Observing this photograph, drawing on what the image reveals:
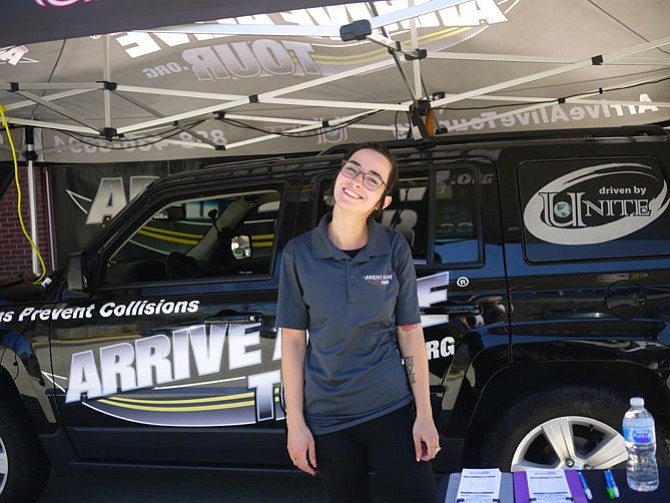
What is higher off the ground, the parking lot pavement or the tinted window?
the tinted window

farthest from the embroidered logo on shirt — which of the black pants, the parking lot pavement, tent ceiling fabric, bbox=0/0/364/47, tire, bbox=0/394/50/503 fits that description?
tire, bbox=0/394/50/503

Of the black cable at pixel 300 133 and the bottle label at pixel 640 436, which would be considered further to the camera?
the black cable at pixel 300 133

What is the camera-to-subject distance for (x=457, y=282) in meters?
3.70

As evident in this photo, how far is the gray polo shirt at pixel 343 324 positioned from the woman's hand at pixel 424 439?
0.30ft

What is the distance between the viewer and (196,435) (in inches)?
156

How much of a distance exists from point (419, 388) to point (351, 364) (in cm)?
24

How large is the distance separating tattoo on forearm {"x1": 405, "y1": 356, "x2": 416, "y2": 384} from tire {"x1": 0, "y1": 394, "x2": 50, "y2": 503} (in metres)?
2.67

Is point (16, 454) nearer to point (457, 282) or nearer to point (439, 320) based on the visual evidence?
point (439, 320)

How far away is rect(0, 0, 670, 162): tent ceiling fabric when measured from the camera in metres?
6.20

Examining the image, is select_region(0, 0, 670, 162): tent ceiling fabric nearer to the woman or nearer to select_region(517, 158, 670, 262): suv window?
select_region(517, 158, 670, 262): suv window

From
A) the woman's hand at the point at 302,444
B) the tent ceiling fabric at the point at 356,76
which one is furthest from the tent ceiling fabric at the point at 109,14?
the tent ceiling fabric at the point at 356,76

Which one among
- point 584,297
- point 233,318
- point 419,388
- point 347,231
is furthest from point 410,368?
point 233,318

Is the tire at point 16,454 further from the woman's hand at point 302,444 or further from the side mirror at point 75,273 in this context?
the woman's hand at point 302,444

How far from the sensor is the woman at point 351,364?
2387 millimetres
